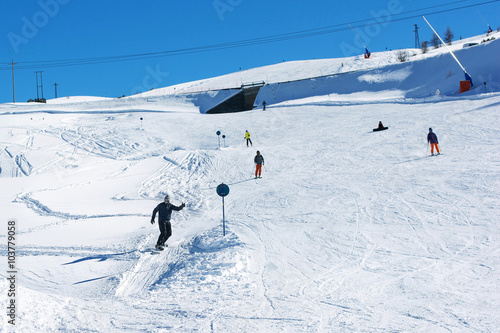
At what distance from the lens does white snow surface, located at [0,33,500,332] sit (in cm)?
673

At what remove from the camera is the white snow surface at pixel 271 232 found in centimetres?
673

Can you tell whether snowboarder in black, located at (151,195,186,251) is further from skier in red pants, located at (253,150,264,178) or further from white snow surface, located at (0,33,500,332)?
skier in red pants, located at (253,150,264,178)

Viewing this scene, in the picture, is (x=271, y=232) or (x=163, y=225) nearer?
(x=163, y=225)

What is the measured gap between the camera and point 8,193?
18531 mm

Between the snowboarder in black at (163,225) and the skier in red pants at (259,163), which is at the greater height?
the skier in red pants at (259,163)

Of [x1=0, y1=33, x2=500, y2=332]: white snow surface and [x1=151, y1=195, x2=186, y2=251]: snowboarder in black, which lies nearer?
[x1=0, y1=33, x2=500, y2=332]: white snow surface

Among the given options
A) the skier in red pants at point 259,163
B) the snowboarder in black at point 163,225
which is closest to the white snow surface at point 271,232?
the snowboarder in black at point 163,225

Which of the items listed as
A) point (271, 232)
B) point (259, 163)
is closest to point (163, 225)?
point (271, 232)

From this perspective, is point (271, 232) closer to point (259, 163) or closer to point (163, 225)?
point (163, 225)

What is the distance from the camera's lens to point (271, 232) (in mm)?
12023

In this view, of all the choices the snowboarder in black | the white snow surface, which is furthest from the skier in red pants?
the snowboarder in black

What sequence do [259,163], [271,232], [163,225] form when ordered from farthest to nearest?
[259,163] < [271,232] < [163,225]

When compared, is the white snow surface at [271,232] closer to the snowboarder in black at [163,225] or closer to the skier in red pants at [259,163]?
the snowboarder in black at [163,225]

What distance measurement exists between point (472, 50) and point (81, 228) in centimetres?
4346
